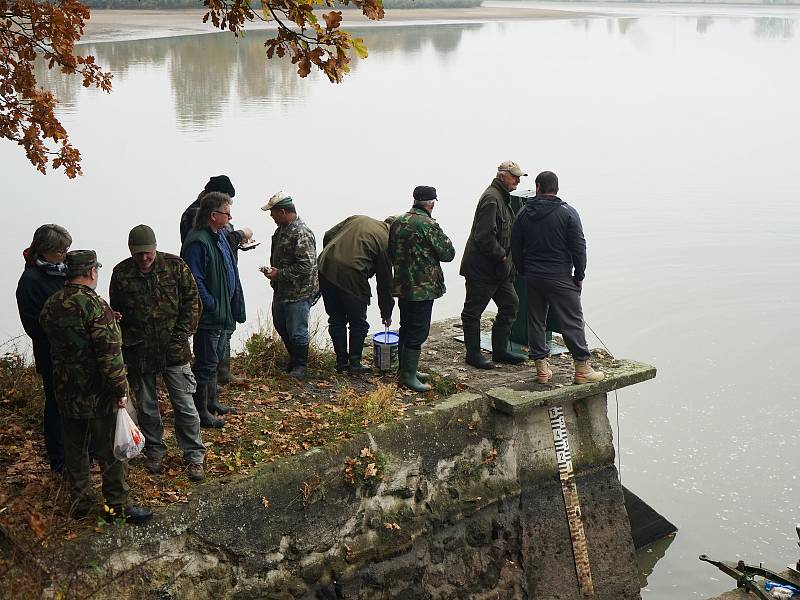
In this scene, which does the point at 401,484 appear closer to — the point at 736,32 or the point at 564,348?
the point at 564,348

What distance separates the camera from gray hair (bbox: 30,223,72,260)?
7.07 meters

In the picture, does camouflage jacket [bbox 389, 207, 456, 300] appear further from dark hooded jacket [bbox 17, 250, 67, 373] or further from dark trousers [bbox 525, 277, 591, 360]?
dark hooded jacket [bbox 17, 250, 67, 373]

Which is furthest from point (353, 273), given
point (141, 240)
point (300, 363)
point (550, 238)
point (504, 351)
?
point (141, 240)

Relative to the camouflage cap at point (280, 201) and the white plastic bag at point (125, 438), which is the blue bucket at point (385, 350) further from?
the white plastic bag at point (125, 438)

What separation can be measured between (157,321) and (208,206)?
1.17 m

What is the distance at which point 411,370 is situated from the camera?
9.64m

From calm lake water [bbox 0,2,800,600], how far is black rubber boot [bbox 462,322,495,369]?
126 inches

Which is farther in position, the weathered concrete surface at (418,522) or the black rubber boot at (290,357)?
the black rubber boot at (290,357)

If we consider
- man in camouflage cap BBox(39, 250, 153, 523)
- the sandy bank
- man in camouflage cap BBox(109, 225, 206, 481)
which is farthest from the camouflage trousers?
the sandy bank

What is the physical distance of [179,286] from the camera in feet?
24.2

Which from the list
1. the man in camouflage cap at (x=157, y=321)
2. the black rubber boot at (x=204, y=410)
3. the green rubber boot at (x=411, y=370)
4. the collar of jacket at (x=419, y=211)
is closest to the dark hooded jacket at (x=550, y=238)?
the collar of jacket at (x=419, y=211)

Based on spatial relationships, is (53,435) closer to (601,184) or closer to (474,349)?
(474,349)

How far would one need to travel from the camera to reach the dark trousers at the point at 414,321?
30.9 ft

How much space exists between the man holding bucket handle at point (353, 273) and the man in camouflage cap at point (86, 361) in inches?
132
